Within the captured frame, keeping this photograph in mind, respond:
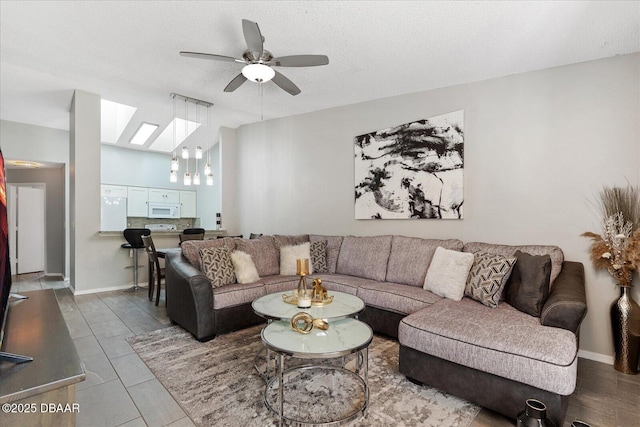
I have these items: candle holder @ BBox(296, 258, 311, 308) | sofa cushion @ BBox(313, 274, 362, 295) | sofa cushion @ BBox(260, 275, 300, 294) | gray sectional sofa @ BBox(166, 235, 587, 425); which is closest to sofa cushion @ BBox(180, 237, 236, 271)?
gray sectional sofa @ BBox(166, 235, 587, 425)

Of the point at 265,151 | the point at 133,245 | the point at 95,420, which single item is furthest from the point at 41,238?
the point at 95,420

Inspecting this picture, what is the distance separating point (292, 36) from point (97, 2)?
59.9 inches

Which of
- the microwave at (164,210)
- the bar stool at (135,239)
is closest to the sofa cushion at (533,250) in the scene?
the bar stool at (135,239)

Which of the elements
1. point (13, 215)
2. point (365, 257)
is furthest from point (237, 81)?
point (13, 215)

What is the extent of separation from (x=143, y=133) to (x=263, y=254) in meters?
4.43

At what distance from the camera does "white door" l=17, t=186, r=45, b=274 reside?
614 centimetres

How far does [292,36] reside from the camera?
2.67 m

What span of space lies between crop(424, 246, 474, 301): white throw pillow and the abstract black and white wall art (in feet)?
2.23

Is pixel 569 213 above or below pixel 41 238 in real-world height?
above

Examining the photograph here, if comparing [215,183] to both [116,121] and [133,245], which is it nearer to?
[116,121]

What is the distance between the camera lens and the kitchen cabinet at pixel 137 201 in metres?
Result: 6.87

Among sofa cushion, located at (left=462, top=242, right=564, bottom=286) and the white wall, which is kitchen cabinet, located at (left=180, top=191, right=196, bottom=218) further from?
sofa cushion, located at (left=462, top=242, right=564, bottom=286)

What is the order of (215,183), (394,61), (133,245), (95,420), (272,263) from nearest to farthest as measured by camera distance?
1. (95,420)
2. (394,61)
3. (272,263)
4. (133,245)
5. (215,183)

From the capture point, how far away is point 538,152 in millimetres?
2826
